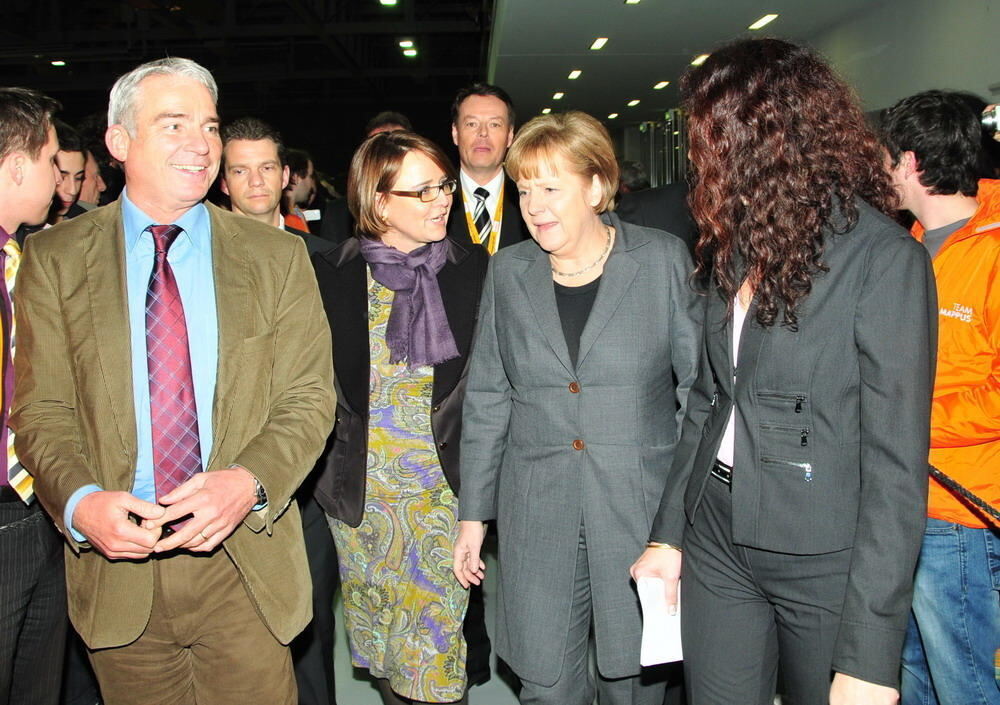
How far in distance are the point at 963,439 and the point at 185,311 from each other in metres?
1.98

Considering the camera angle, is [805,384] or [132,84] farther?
A: [132,84]

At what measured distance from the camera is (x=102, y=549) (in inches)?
69.4

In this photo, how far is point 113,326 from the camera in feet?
6.12

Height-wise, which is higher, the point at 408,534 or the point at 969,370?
the point at 969,370

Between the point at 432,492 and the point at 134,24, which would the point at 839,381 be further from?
the point at 134,24

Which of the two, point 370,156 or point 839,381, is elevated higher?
point 370,156

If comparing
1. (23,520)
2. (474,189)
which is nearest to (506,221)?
(474,189)

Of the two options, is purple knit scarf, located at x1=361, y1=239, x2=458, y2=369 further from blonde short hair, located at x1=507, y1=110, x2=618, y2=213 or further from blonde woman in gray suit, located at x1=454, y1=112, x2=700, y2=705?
blonde short hair, located at x1=507, y1=110, x2=618, y2=213

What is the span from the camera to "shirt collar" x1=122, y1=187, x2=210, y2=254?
6.50ft

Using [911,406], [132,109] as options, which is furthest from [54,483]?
[911,406]

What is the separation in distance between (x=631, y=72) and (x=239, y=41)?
21.7 feet

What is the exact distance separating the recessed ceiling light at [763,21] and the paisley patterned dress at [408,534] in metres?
7.38

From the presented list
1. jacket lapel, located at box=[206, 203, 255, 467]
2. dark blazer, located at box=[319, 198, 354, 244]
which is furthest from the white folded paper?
dark blazer, located at box=[319, 198, 354, 244]

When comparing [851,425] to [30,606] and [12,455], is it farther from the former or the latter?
[30,606]
